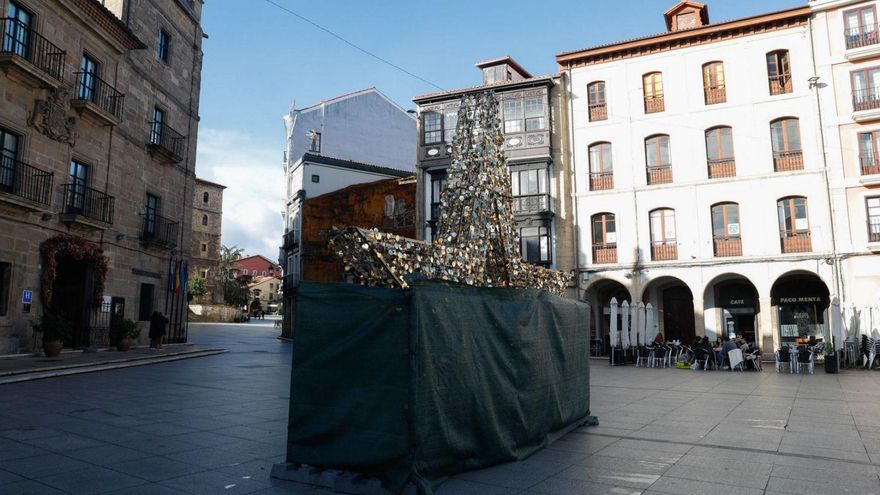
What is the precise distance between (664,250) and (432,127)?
48.1 ft

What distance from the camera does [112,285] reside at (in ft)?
72.5

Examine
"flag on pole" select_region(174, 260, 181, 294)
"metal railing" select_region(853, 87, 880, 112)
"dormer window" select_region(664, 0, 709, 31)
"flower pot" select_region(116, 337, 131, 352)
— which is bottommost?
"flower pot" select_region(116, 337, 131, 352)

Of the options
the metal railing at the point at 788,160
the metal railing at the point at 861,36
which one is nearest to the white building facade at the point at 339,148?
the metal railing at the point at 788,160

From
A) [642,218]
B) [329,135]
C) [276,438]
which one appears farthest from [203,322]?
[276,438]

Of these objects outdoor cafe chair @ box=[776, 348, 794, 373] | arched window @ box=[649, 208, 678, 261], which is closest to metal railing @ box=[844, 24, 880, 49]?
arched window @ box=[649, 208, 678, 261]

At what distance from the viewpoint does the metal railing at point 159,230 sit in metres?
24.2

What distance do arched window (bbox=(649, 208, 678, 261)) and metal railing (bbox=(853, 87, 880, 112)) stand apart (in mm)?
8751

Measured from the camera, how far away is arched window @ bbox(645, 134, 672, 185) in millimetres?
28656

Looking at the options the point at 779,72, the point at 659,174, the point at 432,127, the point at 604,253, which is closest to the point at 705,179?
the point at 659,174

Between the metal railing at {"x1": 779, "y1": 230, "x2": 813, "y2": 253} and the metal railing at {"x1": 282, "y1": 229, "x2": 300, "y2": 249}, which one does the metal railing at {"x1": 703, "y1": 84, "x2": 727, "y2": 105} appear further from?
the metal railing at {"x1": 282, "y1": 229, "x2": 300, "y2": 249}

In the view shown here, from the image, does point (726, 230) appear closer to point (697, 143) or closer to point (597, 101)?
point (697, 143)

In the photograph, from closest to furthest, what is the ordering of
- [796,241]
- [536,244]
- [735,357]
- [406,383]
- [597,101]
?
[406,383] < [735,357] < [796,241] < [536,244] < [597,101]

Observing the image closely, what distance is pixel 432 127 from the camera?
33.9m

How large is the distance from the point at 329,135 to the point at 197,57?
17.9 m
